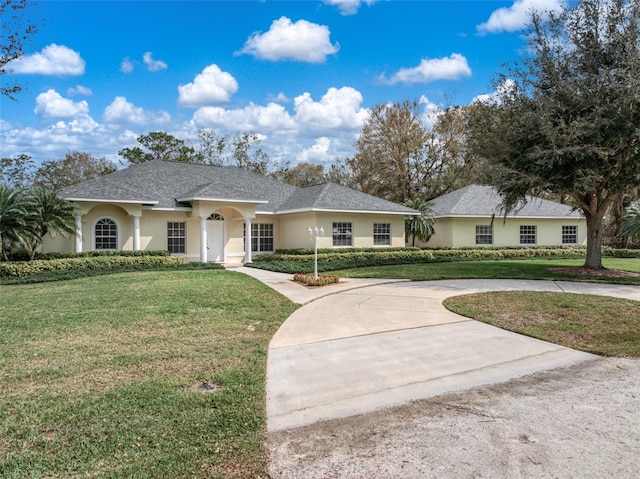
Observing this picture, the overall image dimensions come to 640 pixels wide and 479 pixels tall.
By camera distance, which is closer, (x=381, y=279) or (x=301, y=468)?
(x=301, y=468)

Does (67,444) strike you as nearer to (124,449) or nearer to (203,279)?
(124,449)

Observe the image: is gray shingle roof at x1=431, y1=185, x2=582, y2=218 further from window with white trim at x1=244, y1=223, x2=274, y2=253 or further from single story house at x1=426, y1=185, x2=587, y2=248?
window with white trim at x1=244, y1=223, x2=274, y2=253

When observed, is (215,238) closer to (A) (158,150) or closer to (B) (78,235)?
(B) (78,235)

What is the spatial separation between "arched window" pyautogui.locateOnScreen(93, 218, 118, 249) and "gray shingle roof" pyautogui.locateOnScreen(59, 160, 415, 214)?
1.56 metres

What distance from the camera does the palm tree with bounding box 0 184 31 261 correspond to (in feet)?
46.4

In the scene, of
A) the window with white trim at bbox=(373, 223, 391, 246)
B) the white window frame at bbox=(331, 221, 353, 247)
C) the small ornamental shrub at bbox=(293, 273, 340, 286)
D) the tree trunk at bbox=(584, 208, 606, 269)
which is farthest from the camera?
the window with white trim at bbox=(373, 223, 391, 246)

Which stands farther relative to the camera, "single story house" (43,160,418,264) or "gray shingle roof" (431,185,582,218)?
"gray shingle roof" (431,185,582,218)

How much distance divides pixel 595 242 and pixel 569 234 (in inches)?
500

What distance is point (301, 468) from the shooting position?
10.4 feet

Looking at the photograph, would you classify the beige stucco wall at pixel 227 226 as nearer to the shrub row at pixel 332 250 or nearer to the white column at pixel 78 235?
the white column at pixel 78 235

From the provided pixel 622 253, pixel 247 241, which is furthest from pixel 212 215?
pixel 622 253

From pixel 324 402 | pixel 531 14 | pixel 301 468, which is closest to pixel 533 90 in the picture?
pixel 531 14

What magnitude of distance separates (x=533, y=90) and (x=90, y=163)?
42837 mm

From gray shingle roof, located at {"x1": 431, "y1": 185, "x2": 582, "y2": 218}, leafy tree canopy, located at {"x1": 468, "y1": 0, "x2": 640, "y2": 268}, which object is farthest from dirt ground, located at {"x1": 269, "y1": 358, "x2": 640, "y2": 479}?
gray shingle roof, located at {"x1": 431, "y1": 185, "x2": 582, "y2": 218}
